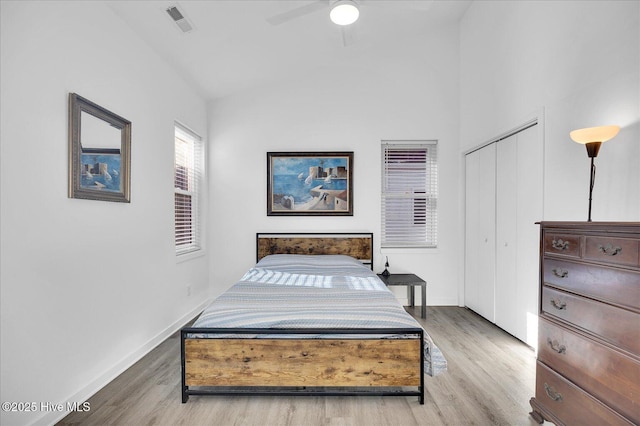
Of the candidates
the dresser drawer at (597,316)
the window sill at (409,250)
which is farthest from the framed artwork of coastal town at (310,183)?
the dresser drawer at (597,316)

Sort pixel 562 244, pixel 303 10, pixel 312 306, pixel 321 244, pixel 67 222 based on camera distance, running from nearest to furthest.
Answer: pixel 562 244 < pixel 67 222 < pixel 312 306 < pixel 303 10 < pixel 321 244

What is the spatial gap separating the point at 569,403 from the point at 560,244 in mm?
793

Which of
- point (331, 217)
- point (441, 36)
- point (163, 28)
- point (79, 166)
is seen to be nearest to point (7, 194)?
point (79, 166)

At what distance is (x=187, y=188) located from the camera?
3898 mm

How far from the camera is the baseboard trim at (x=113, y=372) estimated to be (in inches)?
71.7

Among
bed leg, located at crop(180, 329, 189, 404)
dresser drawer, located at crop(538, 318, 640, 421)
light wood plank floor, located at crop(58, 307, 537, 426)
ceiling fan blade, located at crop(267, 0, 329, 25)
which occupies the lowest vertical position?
light wood plank floor, located at crop(58, 307, 537, 426)

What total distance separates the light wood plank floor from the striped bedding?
308 mm

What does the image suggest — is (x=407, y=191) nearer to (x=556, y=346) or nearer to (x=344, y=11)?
(x=344, y=11)

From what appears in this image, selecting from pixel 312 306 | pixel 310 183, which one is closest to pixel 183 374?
pixel 312 306

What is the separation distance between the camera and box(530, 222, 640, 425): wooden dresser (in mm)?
1319

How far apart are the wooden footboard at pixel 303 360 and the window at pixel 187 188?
1.85 meters

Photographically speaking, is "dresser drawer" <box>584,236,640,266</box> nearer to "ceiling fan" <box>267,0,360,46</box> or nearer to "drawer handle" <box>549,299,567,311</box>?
"drawer handle" <box>549,299,567,311</box>

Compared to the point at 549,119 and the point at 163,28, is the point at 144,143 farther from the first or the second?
the point at 549,119
